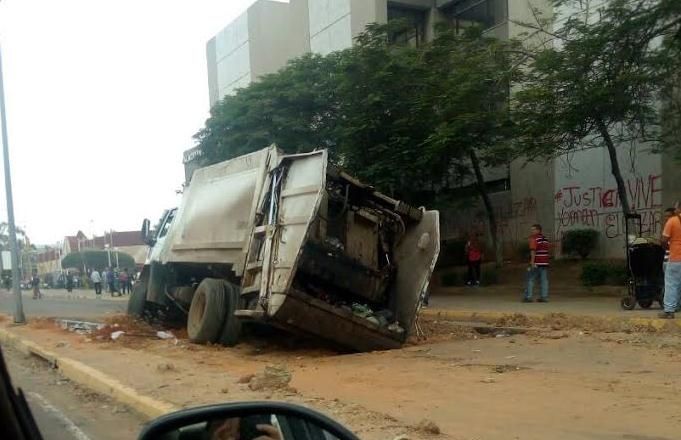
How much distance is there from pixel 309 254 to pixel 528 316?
5.14 m

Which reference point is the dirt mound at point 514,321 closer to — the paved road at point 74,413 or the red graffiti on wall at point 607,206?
the paved road at point 74,413

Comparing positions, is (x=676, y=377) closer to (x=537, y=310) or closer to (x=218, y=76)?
(x=537, y=310)

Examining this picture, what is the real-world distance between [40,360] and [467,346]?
6918mm

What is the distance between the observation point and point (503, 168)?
24.9m

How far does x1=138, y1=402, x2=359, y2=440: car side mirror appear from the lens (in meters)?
2.09

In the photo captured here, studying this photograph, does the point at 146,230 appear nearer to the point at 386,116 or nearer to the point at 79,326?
the point at 79,326

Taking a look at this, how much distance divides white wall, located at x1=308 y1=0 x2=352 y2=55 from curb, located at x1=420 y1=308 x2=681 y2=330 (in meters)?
15.3

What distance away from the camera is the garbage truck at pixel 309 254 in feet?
30.4

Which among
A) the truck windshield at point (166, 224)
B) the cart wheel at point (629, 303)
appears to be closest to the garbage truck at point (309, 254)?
the truck windshield at point (166, 224)

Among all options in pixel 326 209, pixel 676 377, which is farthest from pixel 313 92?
pixel 676 377

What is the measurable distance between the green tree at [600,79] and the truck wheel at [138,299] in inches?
361

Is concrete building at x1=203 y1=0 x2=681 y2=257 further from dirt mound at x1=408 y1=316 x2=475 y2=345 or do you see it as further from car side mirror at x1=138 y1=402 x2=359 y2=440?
car side mirror at x1=138 y1=402 x2=359 y2=440

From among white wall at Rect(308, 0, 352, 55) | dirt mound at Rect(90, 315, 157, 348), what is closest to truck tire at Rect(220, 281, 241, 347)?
dirt mound at Rect(90, 315, 157, 348)

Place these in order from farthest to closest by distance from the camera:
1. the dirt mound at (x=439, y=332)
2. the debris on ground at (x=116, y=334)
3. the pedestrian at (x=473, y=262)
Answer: the pedestrian at (x=473, y=262)
the debris on ground at (x=116, y=334)
the dirt mound at (x=439, y=332)
